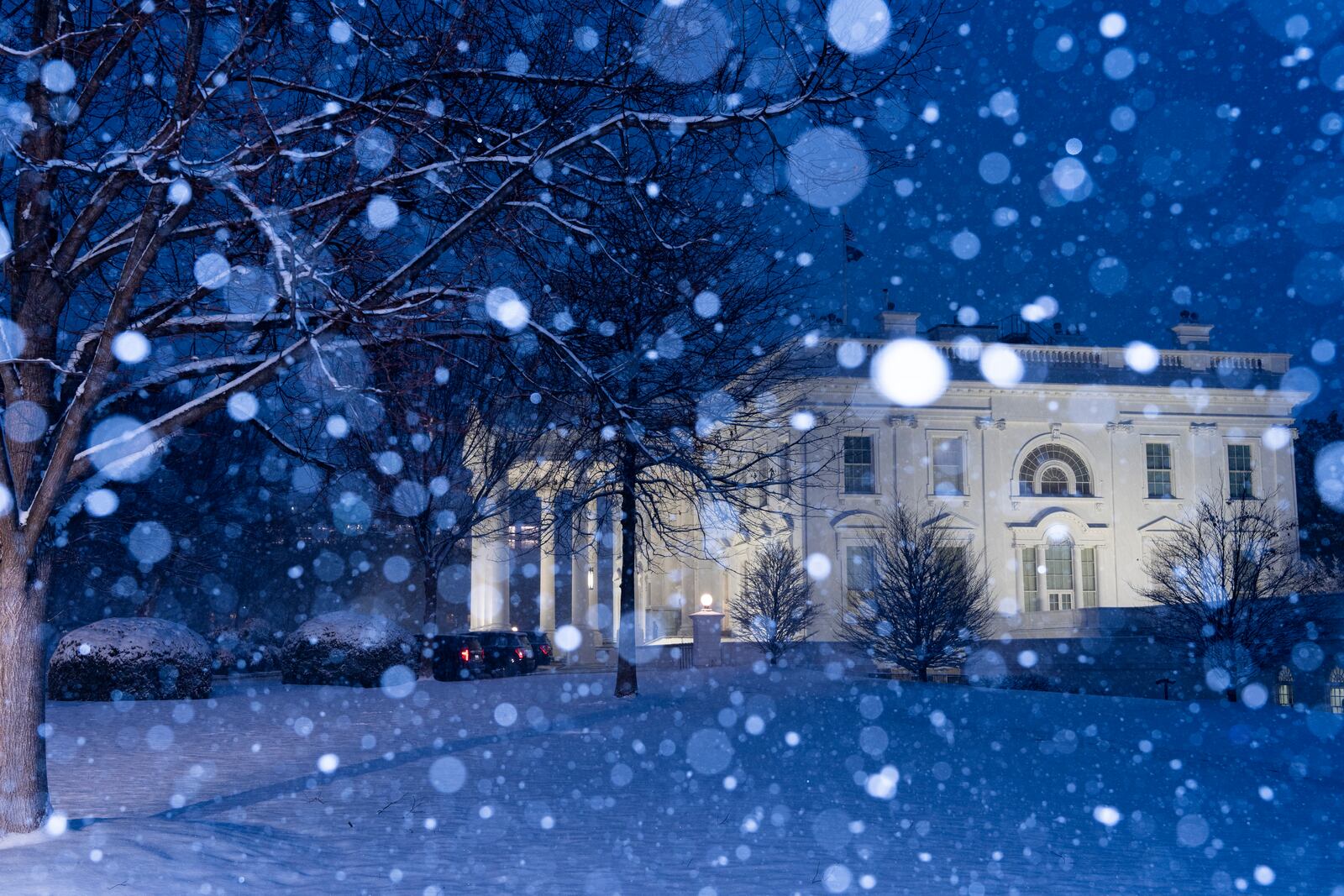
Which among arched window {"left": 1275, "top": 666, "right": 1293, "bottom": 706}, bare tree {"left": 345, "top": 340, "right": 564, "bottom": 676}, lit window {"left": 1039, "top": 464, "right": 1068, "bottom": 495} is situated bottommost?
arched window {"left": 1275, "top": 666, "right": 1293, "bottom": 706}

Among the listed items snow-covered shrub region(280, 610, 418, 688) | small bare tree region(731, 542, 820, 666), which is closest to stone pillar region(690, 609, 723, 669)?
small bare tree region(731, 542, 820, 666)

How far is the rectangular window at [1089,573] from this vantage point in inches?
1729

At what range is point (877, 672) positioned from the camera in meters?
32.1

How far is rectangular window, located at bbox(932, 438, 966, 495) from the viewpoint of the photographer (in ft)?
144

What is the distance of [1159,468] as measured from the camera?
1801 inches

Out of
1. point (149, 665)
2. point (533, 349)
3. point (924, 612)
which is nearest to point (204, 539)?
point (149, 665)

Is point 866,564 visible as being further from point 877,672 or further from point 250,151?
point 250,151

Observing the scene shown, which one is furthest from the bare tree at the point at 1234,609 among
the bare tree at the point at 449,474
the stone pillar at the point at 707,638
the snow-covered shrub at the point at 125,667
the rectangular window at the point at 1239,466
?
the rectangular window at the point at 1239,466

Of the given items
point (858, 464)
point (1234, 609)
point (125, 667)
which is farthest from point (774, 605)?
point (125, 667)

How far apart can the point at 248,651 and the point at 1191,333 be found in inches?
1545

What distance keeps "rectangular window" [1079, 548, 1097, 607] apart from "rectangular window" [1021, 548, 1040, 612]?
186 cm

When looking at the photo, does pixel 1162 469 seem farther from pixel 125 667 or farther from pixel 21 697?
pixel 21 697

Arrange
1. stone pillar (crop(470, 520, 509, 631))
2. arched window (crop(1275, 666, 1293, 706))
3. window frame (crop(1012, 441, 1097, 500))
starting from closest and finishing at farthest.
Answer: arched window (crop(1275, 666, 1293, 706)), stone pillar (crop(470, 520, 509, 631)), window frame (crop(1012, 441, 1097, 500))

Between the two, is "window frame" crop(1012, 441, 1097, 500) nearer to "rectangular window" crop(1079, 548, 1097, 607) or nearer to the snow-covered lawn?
"rectangular window" crop(1079, 548, 1097, 607)
